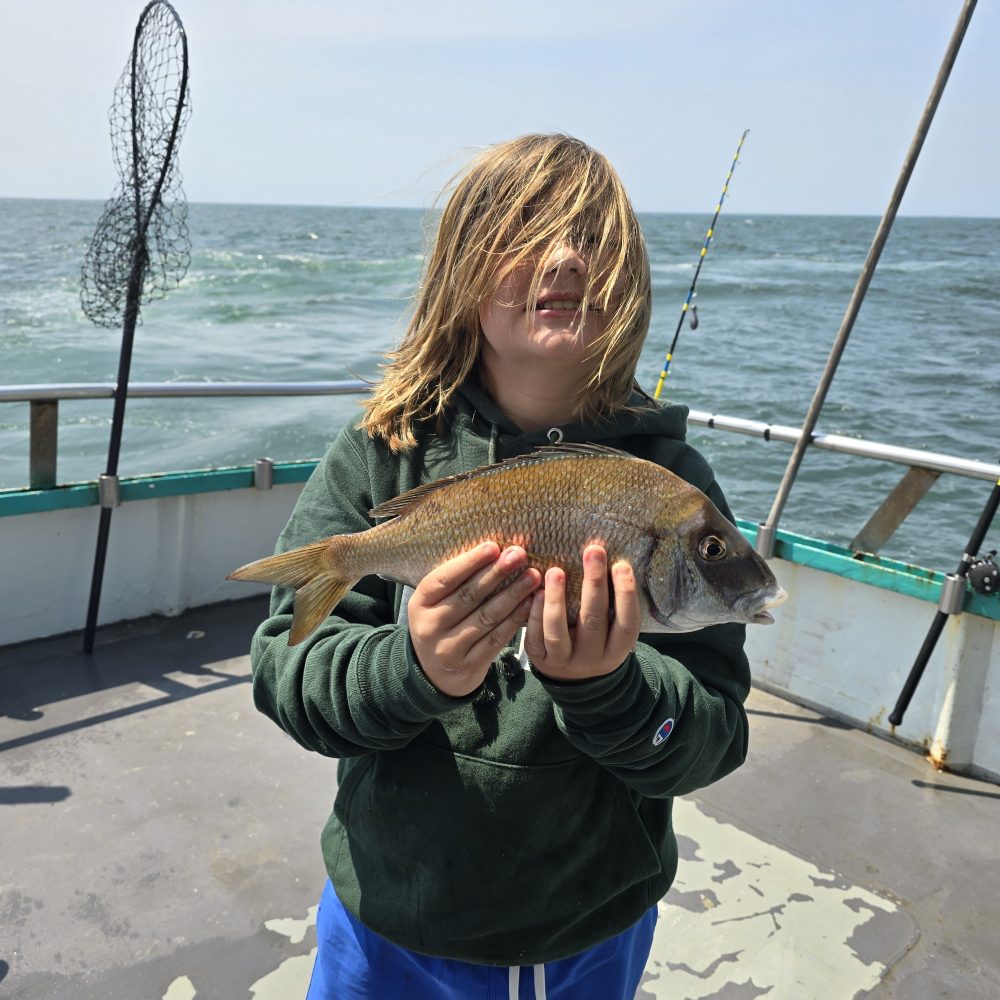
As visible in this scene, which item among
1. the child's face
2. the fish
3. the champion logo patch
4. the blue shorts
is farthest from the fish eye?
the blue shorts

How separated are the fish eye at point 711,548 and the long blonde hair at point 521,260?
0.32 m

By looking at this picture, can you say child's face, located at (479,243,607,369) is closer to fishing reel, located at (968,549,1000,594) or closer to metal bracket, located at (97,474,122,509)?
fishing reel, located at (968,549,1000,594)

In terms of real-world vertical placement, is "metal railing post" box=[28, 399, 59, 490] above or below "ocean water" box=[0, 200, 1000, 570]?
above

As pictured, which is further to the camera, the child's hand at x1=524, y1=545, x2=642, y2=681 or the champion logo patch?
the champion logo patch

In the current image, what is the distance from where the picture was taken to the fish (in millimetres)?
1350

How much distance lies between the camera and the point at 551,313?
1545 millimetres

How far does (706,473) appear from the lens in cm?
166

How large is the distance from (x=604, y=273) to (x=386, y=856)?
969mm

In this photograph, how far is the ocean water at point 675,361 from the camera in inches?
472

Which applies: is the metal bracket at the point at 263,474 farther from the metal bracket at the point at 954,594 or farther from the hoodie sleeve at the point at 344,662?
the hoodie sleeve at the point at 344,662

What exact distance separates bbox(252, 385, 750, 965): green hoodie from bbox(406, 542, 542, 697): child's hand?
0.06 metres

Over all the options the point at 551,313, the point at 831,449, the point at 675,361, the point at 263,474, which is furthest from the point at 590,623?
the point at 675,361

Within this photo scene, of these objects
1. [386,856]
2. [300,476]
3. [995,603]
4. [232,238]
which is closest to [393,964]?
[386,856]

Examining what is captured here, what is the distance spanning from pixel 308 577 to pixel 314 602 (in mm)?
37
